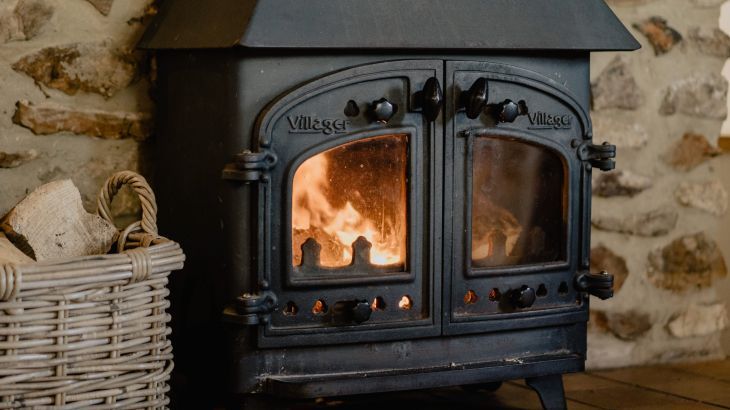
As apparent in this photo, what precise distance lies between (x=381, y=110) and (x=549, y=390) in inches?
27.1

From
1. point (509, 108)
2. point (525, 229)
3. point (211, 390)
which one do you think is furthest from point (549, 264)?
point (211, 390)

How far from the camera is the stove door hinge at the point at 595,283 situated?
2.21m

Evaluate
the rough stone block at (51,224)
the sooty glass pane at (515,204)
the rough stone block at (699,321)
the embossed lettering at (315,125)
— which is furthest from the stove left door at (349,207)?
the rough stone block at (699,321)

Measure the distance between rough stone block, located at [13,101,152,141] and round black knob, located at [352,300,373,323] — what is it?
587 mm

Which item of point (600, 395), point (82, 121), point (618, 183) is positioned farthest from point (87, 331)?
point (618, 183)

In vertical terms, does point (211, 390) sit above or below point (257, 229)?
below

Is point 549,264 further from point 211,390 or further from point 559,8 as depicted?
point 211,390

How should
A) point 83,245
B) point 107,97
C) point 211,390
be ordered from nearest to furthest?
point 83,245 → point 211,390 → point 107,97

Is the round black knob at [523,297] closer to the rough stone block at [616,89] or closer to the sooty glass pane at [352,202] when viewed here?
the sooty glass pane at [352,202]

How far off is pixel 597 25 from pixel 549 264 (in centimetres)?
47

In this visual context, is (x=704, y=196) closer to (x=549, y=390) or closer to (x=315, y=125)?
(x=549, y=390)

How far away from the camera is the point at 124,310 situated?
178 centimetres

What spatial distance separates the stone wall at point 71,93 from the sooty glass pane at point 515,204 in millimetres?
682

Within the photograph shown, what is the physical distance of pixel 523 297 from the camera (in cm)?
211
